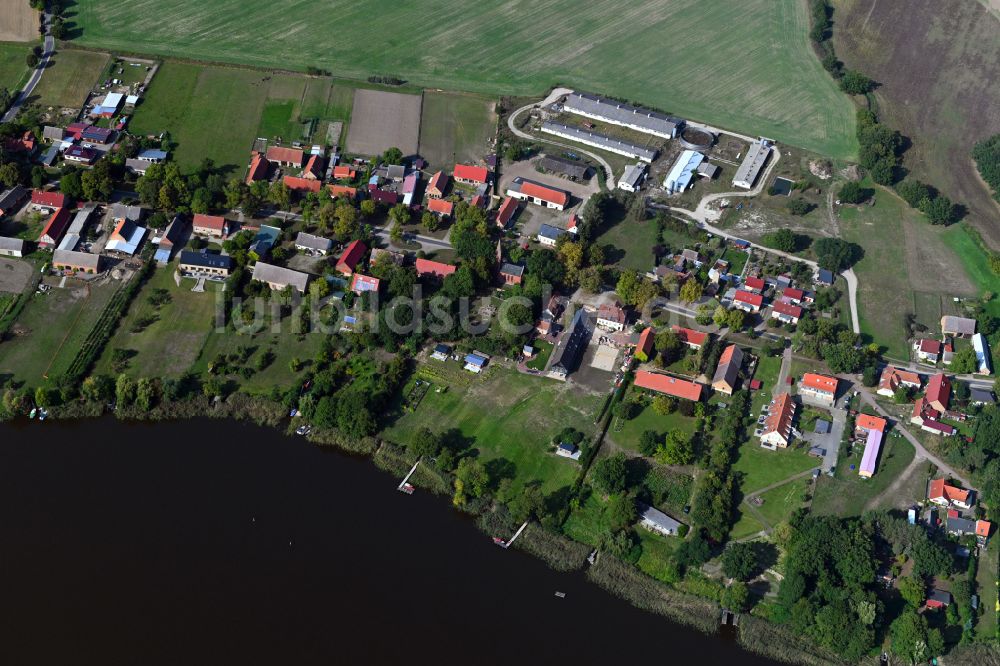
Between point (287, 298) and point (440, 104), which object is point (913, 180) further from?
point (287, 298)

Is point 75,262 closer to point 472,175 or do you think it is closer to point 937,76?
point 472,175

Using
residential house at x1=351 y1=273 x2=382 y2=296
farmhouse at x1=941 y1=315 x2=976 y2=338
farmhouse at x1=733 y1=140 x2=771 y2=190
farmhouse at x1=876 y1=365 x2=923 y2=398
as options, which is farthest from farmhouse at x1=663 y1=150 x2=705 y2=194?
residential house at x1=351 y1=273 x2=382 y2=296

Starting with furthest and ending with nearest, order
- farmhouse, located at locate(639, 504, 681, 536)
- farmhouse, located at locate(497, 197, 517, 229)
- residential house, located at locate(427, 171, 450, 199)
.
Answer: residential house, located at locate(427, 171, 450, 199) → farmhouse, located at locate(497, 197, 517, 229) → farmhouse, located at locate(639, 504, 681, 536)

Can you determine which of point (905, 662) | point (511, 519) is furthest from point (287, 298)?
point (905, 662)

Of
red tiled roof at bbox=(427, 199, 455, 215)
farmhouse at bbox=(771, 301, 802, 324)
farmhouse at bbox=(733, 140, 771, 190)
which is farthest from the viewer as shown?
farmhouse at bbox=(733, 140, 771, 190)

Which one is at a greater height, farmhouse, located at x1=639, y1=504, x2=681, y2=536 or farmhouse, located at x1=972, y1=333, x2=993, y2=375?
farmhouse, located at x1=972, y1=333, x2=993, y2=375

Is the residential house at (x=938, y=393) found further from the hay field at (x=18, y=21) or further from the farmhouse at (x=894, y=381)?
the hay field at (x=18, y=21)

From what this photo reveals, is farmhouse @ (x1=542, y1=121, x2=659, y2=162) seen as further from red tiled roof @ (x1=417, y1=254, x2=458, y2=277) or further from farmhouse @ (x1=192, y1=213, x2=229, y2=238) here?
farmhouse @ (x1=192, y1=213, x2=229, y2=238)
